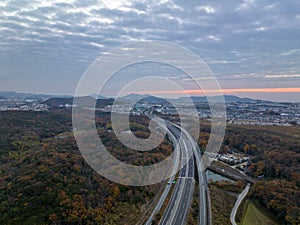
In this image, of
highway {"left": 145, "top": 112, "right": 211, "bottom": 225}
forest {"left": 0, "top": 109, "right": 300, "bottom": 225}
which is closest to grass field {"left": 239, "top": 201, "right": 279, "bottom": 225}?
forest {"left": 0, "top": 109, "right": 300, "bottom": 225}

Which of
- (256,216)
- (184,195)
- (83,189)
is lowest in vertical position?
(256,216)

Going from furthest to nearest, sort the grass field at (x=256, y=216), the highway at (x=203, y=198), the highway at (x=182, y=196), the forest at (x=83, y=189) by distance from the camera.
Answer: the grass field at (x=256, y=216) < the highway at (x=203, y=198) < the highway at (x=182, y=196) < the forest at (x=83, y=189)

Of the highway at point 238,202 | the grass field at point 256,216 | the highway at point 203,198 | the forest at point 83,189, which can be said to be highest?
the forest at point 83,189

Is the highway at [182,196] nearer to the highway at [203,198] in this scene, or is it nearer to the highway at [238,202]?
the highway at [203,198]

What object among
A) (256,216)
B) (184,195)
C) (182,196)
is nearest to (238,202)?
(256,216)

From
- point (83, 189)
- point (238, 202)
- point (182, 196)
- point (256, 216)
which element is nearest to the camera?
point (83, 189)

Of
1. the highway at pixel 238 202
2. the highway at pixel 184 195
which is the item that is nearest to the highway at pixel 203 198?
the highway at pixel 184 195

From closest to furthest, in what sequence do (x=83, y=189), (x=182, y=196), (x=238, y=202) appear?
(x=83, y=189) → (x=182, y=196) → (x=238, y=202)

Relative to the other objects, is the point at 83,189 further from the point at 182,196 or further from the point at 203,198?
the point at 203,198

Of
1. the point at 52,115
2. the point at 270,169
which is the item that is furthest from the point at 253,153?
the point at 52,115
